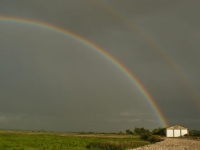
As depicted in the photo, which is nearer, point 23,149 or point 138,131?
point 23,149

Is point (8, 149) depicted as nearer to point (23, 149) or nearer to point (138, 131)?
point (23, 149)

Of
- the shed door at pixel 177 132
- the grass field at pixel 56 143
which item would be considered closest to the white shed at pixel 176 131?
the shed door at pixel 177 132

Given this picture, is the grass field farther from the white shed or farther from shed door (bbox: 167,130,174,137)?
the white shed

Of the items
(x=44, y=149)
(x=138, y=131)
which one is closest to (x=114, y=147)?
(x=44, y=149)

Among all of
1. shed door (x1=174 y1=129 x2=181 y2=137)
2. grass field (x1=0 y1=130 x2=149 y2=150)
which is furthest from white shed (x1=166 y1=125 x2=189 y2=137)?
grass field (x1=0 y1=130 x2=149 y2=150)

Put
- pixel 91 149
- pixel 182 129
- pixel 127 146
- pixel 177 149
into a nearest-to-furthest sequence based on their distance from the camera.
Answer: pixel 177 149 < pixel 91 149 < pixel 127 146 < pixel 182 129

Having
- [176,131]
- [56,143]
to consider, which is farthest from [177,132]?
[56,143]

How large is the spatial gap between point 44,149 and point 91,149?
995cm

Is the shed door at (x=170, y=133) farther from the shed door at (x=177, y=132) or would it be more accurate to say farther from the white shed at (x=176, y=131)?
the shed door at (x=177, y=132)

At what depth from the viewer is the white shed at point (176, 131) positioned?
405ft

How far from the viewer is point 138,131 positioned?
162m

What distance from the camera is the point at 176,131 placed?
12375cm

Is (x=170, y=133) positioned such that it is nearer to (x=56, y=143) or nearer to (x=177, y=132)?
(x=177, y=132)

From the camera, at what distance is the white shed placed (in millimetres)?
123581
